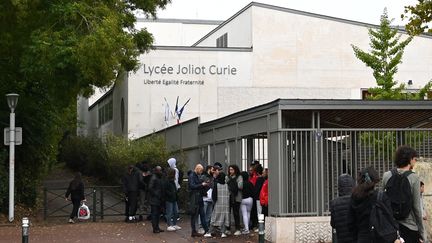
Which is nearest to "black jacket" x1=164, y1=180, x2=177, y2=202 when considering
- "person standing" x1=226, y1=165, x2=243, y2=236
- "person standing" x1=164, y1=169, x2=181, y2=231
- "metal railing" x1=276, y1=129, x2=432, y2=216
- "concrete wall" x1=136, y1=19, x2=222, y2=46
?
"person standing" x1=164, y1=169, x2=181, y2=231

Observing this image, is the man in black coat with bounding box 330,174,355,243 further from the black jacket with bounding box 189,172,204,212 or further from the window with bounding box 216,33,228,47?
the window with bounding box 216,33,228,47

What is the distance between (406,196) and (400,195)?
0.06 m

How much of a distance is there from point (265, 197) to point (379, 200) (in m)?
8.91

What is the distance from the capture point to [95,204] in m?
19.7

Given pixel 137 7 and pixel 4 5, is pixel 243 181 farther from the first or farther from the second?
pixel 137 7

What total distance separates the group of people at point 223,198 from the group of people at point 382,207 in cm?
818

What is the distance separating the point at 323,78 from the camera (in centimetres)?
3981

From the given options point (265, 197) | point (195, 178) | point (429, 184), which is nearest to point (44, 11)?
point (195, 178)

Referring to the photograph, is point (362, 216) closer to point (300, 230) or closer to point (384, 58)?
point (300, 230)

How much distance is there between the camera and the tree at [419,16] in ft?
56.8

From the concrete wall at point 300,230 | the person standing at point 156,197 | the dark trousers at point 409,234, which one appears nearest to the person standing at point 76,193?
the person standing at point 156,197

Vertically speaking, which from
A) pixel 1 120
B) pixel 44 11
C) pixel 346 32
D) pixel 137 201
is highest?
pixel 346 32

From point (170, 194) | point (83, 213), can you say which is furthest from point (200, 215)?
point (83, 213)

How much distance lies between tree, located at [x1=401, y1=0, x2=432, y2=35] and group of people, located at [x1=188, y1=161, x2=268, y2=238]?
5.75 meters
